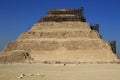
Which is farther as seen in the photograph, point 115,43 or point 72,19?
point 115,43

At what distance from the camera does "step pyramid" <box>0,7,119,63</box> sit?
85.4 metres

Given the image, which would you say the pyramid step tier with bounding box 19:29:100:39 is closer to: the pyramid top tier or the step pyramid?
the step pyramid

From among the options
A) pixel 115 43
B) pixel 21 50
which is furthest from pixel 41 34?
pixel 115 43

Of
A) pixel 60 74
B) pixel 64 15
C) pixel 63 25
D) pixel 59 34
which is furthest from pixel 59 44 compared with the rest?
pixel 60 74

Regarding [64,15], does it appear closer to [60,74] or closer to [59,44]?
[59,44]

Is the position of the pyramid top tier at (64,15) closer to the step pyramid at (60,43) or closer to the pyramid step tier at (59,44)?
the step pyramid at (60,43)

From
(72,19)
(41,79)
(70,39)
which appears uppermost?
(72,19)

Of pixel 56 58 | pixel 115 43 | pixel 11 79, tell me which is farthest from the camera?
pixel 115 43

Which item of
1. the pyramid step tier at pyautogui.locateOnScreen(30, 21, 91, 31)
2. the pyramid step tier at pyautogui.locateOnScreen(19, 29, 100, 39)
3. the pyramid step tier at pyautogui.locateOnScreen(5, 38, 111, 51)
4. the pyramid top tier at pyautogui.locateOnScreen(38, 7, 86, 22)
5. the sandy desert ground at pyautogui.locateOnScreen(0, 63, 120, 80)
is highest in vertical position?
the pyramid top tier at pyautogui.locateOnScreen(38, 7, 86, 22)

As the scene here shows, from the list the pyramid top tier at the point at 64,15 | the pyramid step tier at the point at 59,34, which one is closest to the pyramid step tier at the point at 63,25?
the pyramid top tier at the point at 64,15

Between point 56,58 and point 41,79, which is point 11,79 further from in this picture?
point 56,58

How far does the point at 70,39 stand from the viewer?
93875 millimetres

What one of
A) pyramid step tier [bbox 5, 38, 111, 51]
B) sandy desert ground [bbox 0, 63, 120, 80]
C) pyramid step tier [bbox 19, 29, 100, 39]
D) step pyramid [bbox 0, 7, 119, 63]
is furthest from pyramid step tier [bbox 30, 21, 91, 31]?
sandy desert ground [bbox 0, 63, 120, 80]

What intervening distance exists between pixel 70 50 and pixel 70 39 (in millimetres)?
4320
